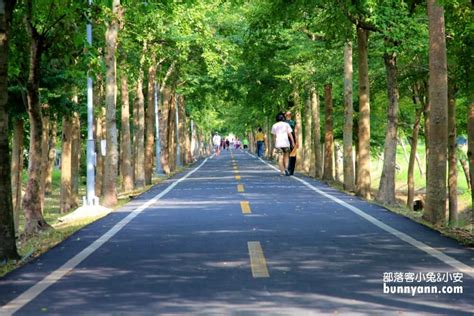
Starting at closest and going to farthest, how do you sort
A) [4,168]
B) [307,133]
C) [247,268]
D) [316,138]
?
[247,268] → [4,168] → [316,138] → [307,133]

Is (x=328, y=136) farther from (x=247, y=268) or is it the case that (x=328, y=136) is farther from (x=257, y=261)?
(x=247, y=268)

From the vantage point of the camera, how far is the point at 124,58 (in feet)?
93.7

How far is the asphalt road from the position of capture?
23.0ft

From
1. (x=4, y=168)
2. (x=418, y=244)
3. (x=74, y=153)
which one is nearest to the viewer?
(x=4, y=168)

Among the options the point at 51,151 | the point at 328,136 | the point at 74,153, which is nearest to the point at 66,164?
the point at 74,153

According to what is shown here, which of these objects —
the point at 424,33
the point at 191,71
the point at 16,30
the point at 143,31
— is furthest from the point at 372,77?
the point at 16,30

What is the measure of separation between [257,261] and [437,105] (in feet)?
21.2

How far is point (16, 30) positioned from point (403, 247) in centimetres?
854

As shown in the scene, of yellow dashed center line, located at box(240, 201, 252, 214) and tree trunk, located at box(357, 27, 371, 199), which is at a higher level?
tree trunk, located at box(357, 27, 371, 199)

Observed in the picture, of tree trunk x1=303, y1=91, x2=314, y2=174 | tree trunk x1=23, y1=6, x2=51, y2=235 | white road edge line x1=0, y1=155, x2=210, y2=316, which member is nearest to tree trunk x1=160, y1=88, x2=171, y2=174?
tree trunk x1=303, y1=91, x2=314, y2=174

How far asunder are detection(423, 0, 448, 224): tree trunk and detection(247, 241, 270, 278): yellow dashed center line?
495 centimetres

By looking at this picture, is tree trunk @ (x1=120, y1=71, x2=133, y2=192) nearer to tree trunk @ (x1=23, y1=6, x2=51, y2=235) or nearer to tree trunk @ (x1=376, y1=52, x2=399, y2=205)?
tree trunk @ (x1=376, y1=52, x2=399, y2=205)

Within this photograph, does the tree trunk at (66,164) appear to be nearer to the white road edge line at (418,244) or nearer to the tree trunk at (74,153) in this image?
the tree trunk at (74,153)

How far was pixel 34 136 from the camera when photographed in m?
15.4
